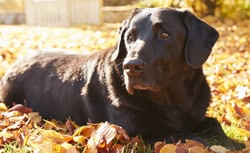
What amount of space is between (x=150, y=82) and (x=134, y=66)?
0.22m

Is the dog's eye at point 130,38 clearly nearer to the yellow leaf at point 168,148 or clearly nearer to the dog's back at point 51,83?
the dog's back at point 51,83

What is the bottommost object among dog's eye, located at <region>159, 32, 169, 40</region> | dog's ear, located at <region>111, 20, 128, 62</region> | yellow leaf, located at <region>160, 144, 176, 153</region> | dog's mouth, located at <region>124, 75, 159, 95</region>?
yellow leaf, located at <region>160, 144, 176, 153</region>

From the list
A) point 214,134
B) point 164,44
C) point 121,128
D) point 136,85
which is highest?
point 164,44

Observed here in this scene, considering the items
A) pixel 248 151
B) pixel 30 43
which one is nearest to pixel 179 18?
pixel 248 151

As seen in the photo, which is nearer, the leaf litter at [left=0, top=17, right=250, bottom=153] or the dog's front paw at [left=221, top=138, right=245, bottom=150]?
the leaf litter at [left=0, top=17, right=250, bottom=153]

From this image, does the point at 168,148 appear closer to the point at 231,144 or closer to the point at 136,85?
the point at 136,85

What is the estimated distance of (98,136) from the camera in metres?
3.14

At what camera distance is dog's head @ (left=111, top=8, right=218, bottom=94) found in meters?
3.36

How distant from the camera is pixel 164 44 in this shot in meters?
3.46

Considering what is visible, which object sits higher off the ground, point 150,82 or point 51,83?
point 150,82

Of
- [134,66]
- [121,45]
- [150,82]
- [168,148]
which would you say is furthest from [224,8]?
[168,148]

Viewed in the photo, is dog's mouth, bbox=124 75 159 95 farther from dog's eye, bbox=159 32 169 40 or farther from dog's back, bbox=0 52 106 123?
dog's back, bbox=0 52 106 123

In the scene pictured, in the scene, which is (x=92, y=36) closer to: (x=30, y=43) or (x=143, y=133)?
(x=30, y=43)

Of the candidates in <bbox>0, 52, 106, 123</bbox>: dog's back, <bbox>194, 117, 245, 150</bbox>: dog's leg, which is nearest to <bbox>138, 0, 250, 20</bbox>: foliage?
<bbox>0, 52, 106, 123</bbox>: dog's back
